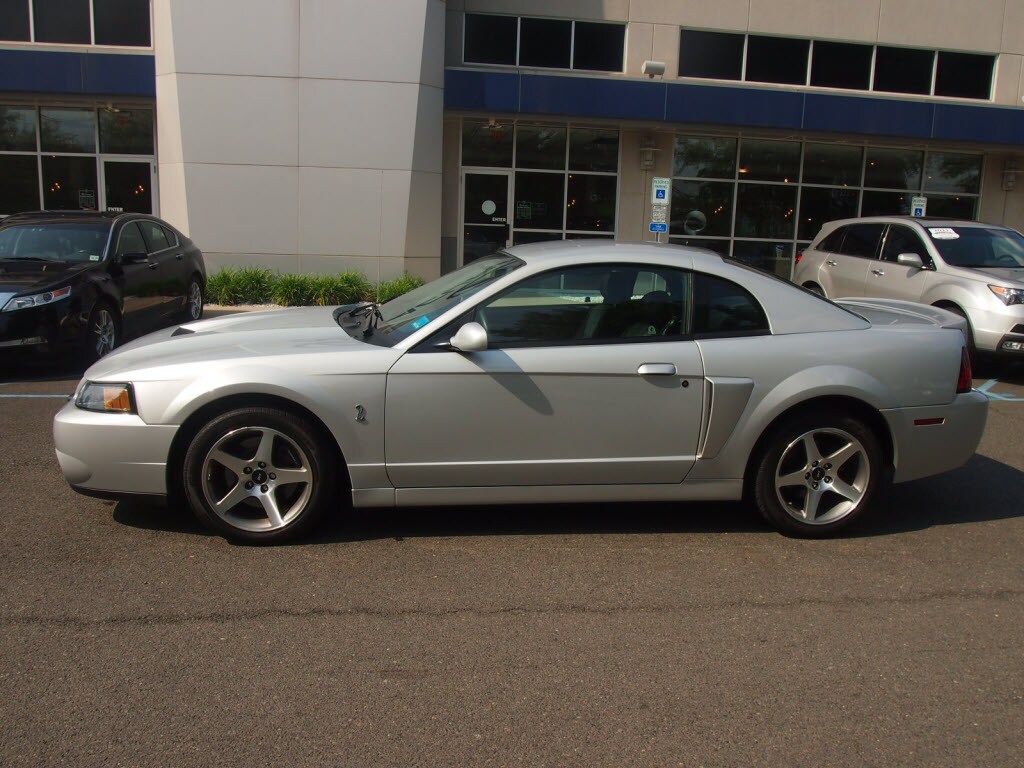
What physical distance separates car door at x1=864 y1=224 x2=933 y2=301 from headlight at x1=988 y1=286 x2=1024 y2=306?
0.86 m

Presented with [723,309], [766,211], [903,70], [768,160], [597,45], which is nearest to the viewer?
[723,309]

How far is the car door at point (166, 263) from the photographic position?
11.0 m

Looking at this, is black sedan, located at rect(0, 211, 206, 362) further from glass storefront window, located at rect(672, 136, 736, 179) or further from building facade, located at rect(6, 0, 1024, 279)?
glass storefront window, located at rect(672, 136, 736, 179)

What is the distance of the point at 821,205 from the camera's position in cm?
1978

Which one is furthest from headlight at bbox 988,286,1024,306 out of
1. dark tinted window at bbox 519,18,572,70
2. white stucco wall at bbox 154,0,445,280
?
dark tinted window at bbox 519,18,572,70

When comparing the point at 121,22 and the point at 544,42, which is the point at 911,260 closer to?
the point at 544,42

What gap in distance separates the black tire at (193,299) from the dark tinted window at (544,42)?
28.1ft

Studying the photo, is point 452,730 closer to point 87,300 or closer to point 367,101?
point 87,300

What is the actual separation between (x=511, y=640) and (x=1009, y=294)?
8.20 meters

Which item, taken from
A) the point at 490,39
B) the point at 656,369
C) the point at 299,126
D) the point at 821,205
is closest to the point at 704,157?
the point at 821,205

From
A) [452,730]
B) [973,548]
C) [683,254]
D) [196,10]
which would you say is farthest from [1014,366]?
[196,10]

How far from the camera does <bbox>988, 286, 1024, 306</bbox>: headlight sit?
9672mm

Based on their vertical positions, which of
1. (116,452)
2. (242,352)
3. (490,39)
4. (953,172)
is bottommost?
(116,452)

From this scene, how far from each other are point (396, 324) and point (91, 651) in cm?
226
